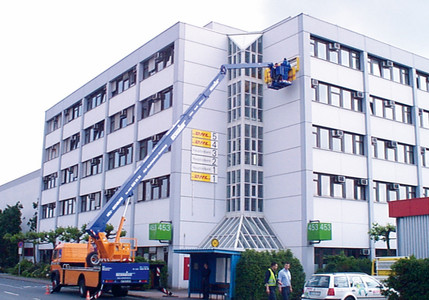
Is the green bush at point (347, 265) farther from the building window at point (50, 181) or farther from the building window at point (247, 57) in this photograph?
the building window at point (50, 181)

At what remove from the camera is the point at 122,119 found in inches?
1674

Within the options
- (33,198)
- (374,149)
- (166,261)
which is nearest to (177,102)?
(166,261)

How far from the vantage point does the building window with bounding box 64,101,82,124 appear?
169 feet

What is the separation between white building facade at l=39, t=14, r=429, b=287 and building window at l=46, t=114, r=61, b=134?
18570mm

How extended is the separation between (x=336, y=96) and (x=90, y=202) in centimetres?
2302

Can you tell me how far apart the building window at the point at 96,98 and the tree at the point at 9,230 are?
19.0 m

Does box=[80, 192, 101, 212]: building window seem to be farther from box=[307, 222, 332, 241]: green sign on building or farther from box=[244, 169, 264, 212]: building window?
box=[307, 222, 332, 241]: green sign on building

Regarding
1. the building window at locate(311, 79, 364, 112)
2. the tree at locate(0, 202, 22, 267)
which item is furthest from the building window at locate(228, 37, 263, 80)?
the tree at locate(0, 202, 22, 267)

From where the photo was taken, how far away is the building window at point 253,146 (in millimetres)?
33875

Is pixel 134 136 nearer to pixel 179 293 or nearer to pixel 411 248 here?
pixel 179 293

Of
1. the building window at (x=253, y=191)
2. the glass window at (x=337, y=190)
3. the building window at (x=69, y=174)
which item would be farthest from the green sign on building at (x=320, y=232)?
the building window at (x=69, y=174)

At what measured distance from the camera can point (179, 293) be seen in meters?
29.6

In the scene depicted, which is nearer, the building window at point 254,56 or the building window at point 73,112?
the building window at point 254,56

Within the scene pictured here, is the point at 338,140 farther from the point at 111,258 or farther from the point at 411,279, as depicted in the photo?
the point at 411,279
